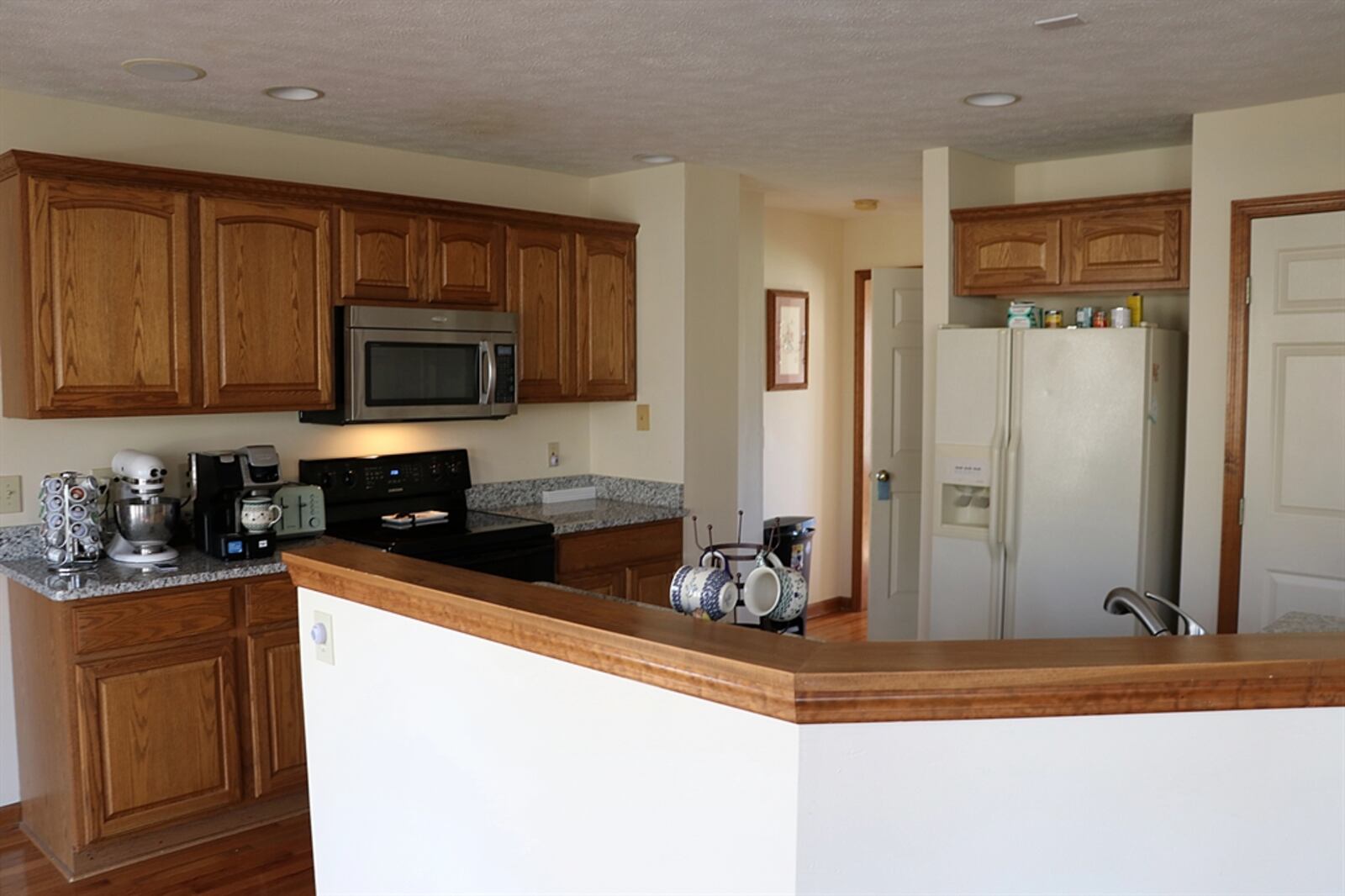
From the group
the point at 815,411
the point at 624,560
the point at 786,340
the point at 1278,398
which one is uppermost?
the point at 786,340

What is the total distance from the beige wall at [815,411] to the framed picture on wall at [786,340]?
5cm

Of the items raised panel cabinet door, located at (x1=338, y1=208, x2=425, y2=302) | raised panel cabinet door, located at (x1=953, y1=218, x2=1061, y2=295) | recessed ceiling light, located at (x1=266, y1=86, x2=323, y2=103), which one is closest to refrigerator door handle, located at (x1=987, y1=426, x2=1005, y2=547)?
raised panel cabinet door, located at (x1=953, y1=218, x2=1061, y2=295)

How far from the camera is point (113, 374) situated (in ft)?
11.1

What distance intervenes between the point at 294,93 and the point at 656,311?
192cm

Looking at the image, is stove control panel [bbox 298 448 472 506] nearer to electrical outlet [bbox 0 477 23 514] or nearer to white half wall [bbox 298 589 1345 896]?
electrical outlet [bbox 0 477 23 514]

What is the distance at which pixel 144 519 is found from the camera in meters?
3.40

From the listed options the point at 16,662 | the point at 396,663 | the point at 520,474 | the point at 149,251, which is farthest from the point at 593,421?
the point at 396,663

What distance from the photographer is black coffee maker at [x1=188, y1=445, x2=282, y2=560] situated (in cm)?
354

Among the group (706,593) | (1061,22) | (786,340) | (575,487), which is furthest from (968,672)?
(786,340)

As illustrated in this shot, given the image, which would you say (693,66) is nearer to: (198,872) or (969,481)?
(969,481)

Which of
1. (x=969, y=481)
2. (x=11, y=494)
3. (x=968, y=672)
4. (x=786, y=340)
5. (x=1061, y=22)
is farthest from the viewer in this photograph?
(x=786, y=340)

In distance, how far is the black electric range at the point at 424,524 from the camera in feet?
13.0

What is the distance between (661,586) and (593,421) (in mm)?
934

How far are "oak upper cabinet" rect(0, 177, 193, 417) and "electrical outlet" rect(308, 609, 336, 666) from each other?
1678 millimetres
